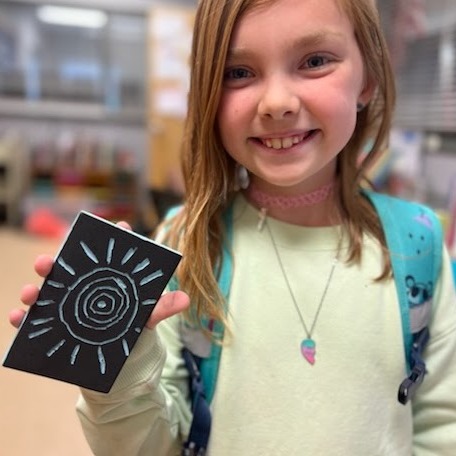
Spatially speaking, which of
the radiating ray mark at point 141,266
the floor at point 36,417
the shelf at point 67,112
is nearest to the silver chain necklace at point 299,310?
the radiating ray mark at point 141,266

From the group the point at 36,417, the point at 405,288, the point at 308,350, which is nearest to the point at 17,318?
the point at 308,350

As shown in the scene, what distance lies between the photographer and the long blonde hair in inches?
25.7

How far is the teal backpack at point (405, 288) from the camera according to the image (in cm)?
67

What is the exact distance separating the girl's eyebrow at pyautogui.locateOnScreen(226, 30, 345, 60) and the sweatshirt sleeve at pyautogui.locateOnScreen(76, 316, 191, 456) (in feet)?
1.08

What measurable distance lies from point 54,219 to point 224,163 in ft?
10.5

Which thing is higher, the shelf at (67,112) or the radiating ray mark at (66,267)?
the shelf at (67,112)

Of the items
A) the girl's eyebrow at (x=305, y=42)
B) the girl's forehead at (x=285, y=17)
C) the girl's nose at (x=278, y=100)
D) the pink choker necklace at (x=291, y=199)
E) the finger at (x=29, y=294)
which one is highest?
the girl's forehead at (x=285, y=17)

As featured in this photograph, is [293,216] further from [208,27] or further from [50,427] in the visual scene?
[50,427]

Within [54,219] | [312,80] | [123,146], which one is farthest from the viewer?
[123,146]

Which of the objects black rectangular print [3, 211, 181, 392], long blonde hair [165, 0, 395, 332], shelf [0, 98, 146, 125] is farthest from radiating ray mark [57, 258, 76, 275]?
shelf [0, 98, 146, 125]

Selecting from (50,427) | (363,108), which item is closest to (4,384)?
(50,427)

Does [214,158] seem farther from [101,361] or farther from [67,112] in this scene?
[67,112]

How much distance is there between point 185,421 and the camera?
69cm

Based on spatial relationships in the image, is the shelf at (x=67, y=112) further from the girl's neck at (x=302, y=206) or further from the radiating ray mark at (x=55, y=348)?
the radiating ray mark at (x=55, y=348)
